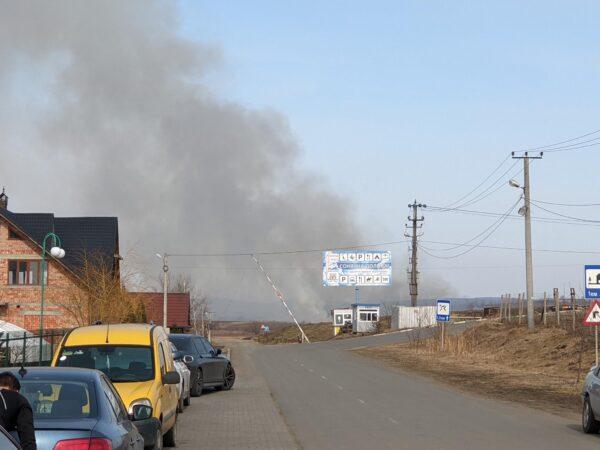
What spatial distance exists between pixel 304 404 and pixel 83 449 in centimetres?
1691

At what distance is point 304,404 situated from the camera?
24344mm

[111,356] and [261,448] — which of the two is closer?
[111,356]

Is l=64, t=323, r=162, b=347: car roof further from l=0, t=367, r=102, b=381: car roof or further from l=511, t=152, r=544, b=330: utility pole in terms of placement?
l=511, t=152, r=544, b=330: utility pole

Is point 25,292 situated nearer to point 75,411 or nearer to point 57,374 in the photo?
point 57,374

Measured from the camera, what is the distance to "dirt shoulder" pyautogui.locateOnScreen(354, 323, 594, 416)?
29000 millimetres

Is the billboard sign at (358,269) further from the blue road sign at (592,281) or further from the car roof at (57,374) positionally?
the car roof at (57,374)

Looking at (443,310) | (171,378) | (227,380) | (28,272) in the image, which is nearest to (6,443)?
(171,378)

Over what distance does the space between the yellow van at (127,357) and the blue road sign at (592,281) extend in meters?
15.6

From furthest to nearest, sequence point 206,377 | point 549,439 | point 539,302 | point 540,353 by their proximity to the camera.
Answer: point 539,302 → point 540,353 → point 206,377 → point 549,439

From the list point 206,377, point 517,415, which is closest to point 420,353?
point 206,377

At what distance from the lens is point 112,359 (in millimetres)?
14125

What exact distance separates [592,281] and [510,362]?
56.3ft

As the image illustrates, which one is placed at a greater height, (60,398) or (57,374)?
(57,374)

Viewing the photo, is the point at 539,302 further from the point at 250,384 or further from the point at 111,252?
the point at 250,384
